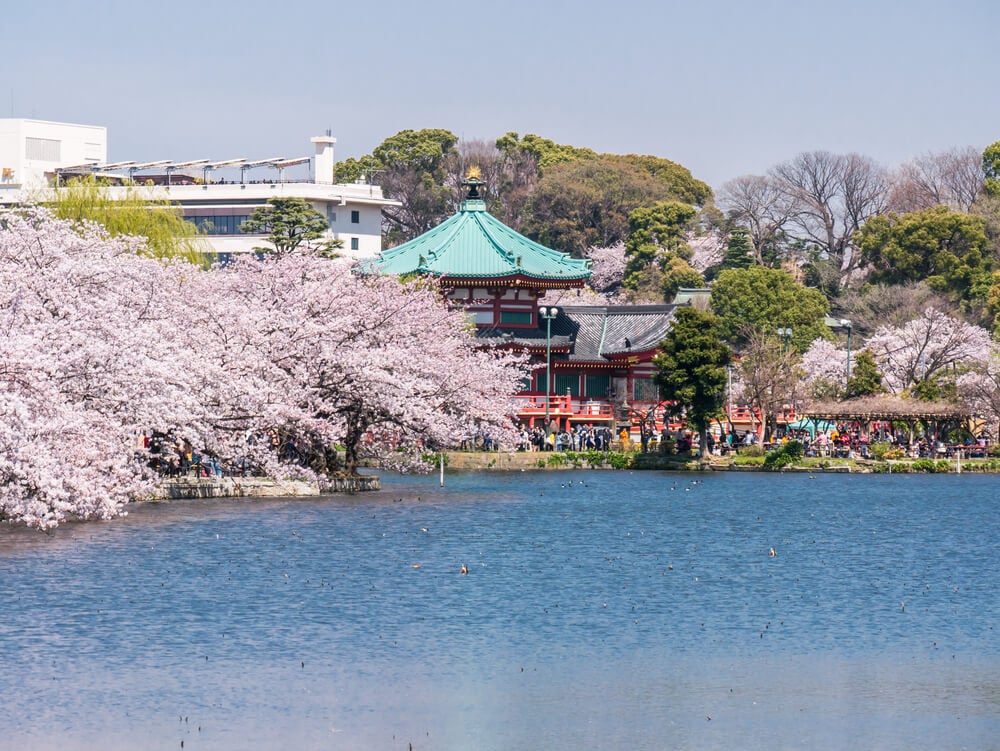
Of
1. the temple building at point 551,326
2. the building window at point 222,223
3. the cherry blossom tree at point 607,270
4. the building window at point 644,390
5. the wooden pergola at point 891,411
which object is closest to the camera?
the wooden pergola at point 891,411

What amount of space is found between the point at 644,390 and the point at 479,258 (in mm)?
10364

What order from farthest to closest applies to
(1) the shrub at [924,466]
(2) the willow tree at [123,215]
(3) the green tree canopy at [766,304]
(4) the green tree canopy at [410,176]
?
(4) the green tree canopy at [410,176]
(3) the green tree canopy at [766,304]
(1) the shrub at [924,466]
(2) the willow tree at [123,215]

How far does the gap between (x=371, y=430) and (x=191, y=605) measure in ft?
87.4

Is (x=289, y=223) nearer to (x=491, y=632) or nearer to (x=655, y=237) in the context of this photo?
(x=655, y=237)

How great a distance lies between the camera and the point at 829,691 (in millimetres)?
21469

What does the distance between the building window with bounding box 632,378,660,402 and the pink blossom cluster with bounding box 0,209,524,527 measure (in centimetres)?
2108

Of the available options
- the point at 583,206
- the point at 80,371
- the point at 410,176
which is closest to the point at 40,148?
the point at 410,176

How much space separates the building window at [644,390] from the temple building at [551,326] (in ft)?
0.16

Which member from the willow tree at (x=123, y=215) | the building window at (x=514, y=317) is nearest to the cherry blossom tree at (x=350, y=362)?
the willow tree at (x=123, y=215)

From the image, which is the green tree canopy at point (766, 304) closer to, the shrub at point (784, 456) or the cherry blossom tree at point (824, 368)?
the cherry blossom tree at point (824, 368)

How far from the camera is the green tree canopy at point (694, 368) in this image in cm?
6956

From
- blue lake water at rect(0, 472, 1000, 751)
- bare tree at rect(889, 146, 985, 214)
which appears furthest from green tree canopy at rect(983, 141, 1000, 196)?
blue lake water at rect(0, 472, 1000, 751)

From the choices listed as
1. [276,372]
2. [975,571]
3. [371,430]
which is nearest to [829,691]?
[975,571]

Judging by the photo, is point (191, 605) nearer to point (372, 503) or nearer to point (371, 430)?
point (372, 503)
